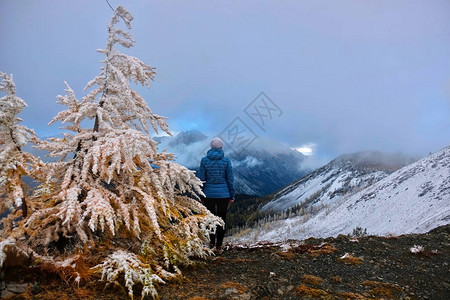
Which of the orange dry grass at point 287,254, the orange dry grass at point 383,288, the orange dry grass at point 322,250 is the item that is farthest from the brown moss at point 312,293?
the orange dry grass at point 322,250

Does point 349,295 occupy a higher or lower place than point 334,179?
lower

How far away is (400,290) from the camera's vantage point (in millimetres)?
5992

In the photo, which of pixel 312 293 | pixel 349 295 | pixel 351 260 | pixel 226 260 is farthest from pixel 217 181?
pixel 349 295

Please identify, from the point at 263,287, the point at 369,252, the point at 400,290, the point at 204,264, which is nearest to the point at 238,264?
the point at 204,264

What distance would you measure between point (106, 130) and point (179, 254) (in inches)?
128

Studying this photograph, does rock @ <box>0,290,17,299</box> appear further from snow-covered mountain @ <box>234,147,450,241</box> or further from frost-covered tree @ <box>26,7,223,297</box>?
snow-covered mountain @ <box>234,147,450,241</box>

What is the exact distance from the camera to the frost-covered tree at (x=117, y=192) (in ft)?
18.0

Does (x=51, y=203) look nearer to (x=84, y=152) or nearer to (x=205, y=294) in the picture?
(x=84, y=152)

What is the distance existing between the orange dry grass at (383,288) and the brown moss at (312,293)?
3.52 ft

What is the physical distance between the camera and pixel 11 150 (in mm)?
5312

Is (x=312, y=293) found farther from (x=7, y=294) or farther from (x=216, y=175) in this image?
(x=7, y=294)

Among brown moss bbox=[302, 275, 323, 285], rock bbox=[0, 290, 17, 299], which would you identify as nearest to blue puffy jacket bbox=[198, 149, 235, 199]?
brown moss bbox=[302, 275, 323, 285]

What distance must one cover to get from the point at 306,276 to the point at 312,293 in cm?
85

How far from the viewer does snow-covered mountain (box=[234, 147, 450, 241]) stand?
20.2 meters
